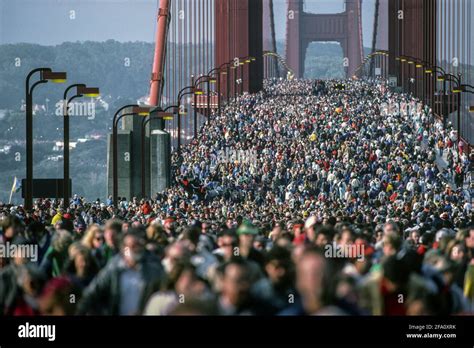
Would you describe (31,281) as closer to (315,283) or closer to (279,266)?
(279,266)

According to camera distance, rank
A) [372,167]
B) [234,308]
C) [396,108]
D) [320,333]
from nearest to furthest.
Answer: [234,308] < [320,333] < [372,167] < [396,108]

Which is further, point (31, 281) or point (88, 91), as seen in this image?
point (88, 91)

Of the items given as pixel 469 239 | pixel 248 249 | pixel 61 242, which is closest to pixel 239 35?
pixel 469 239

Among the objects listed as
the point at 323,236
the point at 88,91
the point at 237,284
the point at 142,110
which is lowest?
the point at 323,236

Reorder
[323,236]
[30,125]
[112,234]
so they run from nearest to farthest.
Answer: [112,234] → [323,236] → [30,125]

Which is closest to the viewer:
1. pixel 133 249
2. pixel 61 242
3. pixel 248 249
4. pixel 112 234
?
pixel 133 249

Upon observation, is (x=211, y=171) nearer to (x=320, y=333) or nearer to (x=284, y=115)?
(x=284, y=115)

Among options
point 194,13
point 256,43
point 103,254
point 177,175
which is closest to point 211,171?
point 177,175
